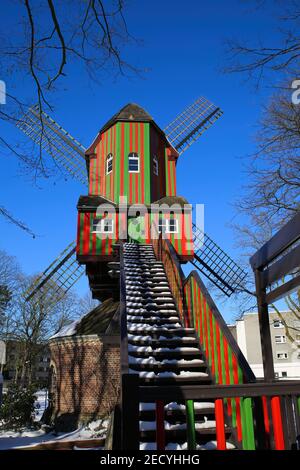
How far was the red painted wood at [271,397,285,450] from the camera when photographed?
2729 millimetres

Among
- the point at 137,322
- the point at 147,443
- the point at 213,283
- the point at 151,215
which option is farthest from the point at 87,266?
the point at 147,443

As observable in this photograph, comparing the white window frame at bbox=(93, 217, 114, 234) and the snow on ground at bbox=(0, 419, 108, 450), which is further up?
the white window frame at bbox=(93, 217, 114, 234)

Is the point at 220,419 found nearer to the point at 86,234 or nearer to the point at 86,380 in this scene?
the point at 86,380

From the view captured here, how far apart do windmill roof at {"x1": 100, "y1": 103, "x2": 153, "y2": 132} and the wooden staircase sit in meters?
11.9

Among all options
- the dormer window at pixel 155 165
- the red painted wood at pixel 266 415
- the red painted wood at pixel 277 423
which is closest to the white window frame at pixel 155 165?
the dormer window at pixel 155 165

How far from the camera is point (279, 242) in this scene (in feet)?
12.1

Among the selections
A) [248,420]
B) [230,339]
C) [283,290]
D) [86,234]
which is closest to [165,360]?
[230,339]

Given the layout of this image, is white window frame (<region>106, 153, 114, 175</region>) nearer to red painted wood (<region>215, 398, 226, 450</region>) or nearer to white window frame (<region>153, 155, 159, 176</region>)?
white window frame (<region>153, 155, 159, 176</region>)

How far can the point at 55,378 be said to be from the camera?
1617 centimetres

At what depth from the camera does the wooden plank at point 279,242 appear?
3.38 m

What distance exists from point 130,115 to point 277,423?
1909 centimetres

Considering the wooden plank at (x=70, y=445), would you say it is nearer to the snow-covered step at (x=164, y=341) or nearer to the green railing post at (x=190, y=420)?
the snow-covered step at (x=164, y=341)

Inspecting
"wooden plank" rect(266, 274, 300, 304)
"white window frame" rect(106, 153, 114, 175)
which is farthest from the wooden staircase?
"white window frame" rect(106, 153, 114, 175)
